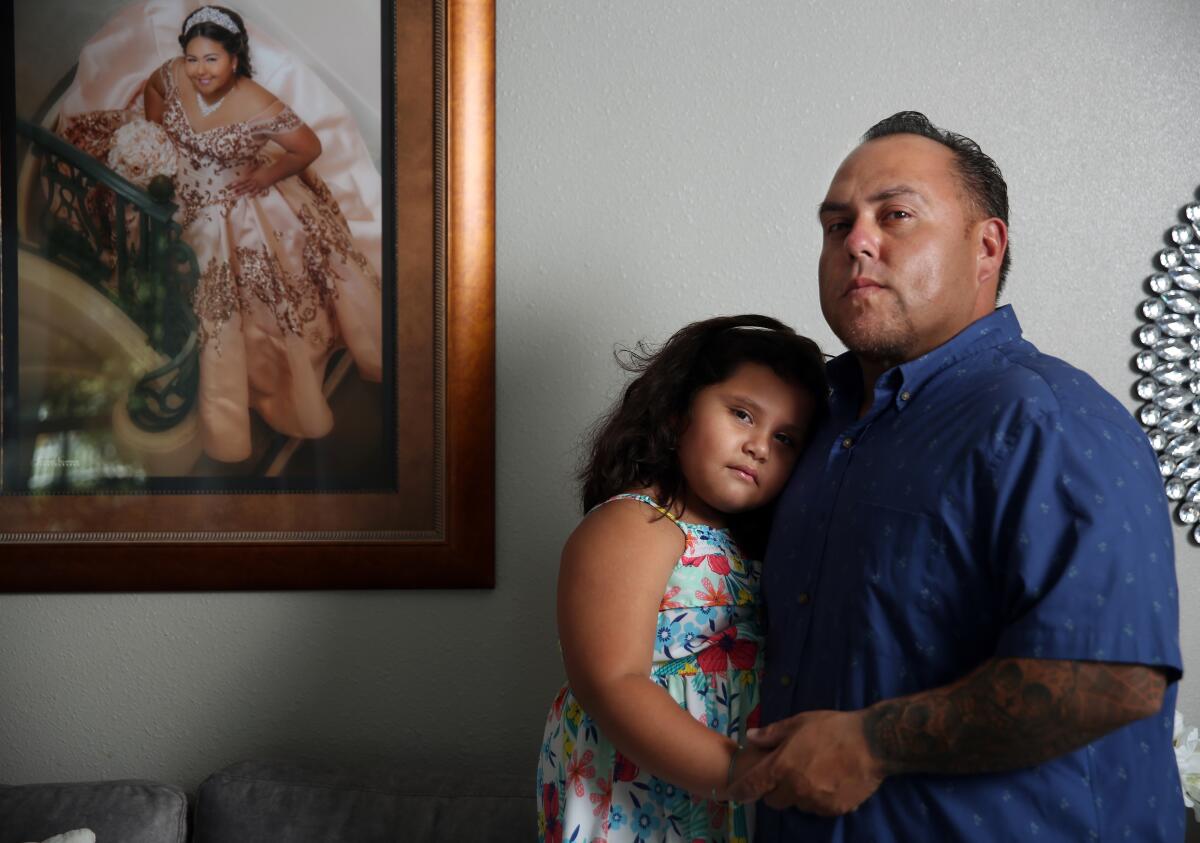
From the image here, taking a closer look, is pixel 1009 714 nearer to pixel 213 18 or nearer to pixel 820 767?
pixel 820 767

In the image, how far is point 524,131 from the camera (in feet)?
6.72

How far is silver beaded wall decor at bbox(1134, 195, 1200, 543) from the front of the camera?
6.69ft

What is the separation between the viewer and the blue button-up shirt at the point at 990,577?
102 centimetres

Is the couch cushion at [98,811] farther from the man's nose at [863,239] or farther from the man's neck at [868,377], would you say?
the man's nose at [863,239]

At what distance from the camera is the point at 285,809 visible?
186cm

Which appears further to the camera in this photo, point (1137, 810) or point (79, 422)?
point (79, 422)

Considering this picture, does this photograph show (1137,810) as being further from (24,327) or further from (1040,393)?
(24,327)

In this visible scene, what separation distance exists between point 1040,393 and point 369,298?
1360 millimetres

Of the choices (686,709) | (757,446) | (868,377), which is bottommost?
(686,709)

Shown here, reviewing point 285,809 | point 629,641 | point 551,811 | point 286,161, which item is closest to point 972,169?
point 629,641

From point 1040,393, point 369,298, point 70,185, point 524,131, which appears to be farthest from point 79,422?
point 1040,393

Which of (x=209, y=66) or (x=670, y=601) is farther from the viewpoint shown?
(x=209, y=66)

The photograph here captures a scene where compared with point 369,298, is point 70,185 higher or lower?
higher

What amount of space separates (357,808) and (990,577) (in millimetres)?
1297
